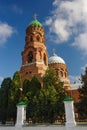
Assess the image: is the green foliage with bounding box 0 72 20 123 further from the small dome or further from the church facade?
the small dome

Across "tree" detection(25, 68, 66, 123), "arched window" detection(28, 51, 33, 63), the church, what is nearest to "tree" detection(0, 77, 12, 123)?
"tree" detection(25, 68, 66, 123)

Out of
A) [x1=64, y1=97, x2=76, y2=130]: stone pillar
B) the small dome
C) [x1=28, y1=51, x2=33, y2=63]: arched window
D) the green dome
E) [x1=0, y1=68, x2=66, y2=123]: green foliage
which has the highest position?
the green dome

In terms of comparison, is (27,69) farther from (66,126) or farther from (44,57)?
(66,126)

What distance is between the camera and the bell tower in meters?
27.9

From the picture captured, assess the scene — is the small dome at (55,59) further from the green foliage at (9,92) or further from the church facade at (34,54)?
the green foliage at (9,92)

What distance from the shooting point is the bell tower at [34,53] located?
27891 mm

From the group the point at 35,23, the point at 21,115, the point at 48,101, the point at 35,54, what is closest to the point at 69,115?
the point at 21,115

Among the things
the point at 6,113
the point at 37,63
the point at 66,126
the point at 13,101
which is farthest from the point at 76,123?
the point at 37,63

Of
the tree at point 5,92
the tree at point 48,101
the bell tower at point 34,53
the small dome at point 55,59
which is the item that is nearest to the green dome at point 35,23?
the bell tower at point 34,53

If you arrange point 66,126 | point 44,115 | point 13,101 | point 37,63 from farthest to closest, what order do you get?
1. point 37,63
2. point 13,101
3. point 44,115
4. point 66,126

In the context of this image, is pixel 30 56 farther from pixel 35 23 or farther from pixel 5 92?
pixel 5 92

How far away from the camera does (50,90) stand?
760 inches

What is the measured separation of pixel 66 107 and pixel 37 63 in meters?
18.1

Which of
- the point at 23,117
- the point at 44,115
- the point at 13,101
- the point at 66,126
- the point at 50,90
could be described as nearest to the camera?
the point at 66,126
